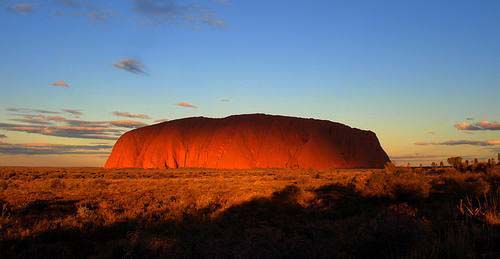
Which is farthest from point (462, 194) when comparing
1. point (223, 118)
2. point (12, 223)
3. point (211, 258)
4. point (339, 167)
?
point (223, 118)

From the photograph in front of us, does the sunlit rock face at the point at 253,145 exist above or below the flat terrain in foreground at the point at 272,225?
above

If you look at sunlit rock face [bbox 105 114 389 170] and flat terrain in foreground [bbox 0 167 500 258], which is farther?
sunlit rock face [bbox 105 114 389 170]

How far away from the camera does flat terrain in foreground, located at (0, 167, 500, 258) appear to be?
20.6 ft

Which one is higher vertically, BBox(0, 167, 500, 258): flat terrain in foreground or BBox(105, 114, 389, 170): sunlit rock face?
BBox(105, 114, 389, 170): sunlit rock face

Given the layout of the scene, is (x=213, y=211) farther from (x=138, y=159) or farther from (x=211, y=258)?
(x=138, y=159)

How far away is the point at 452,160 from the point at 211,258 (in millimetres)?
36835

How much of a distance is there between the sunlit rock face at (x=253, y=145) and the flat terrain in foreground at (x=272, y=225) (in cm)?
4671

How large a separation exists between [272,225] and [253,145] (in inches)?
2314

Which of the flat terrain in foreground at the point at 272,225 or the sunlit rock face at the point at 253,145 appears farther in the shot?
the sunlit rock face at the point at 253,145

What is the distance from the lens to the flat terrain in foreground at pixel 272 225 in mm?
6281

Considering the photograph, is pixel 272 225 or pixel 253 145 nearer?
pixel 272 225

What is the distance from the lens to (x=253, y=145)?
69688 mm

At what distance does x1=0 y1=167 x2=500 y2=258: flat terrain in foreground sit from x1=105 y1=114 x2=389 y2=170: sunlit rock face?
4671 cm

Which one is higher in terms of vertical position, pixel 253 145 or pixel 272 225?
pixel 253 145
